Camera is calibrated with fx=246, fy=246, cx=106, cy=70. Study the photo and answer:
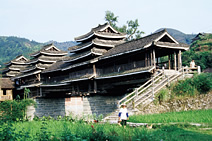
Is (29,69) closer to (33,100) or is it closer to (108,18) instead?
(33,100)

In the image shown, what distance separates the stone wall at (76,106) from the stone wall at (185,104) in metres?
5.39

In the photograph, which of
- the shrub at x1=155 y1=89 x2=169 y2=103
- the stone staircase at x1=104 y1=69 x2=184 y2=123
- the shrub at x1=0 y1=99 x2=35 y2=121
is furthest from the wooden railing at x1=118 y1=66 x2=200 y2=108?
the shrub at x1=0 y1=99 x2=35 y2=121

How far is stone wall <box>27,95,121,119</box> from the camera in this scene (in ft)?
70.4

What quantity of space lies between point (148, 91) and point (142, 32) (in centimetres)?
2568

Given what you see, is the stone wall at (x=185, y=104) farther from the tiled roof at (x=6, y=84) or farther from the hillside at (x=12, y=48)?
the hillside at (x=12, y=48)

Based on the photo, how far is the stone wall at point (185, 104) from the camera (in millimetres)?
15069

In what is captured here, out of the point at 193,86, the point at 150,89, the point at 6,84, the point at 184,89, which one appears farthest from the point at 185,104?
the point at 6,84

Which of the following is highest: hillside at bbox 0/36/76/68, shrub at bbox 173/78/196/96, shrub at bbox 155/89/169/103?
hillside at bbox 0/36/76/68

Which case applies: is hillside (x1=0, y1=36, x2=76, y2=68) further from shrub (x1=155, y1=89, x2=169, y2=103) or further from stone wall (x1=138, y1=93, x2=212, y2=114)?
stone wall (x1=138, y1=93, x2=212, y2=114)

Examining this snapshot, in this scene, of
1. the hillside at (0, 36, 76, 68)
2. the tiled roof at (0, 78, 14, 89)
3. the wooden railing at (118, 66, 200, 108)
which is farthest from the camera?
the hillside at (0, 36, 76, 68)

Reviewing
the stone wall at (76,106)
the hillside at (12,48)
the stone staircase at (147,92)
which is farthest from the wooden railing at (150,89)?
the hillside at (12,48)

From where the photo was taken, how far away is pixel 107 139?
23.9ft

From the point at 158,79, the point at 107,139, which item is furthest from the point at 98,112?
the point at 107,139

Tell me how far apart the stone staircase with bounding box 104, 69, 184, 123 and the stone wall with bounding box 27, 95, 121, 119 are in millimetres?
3602
